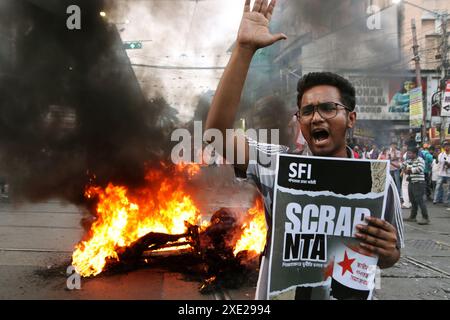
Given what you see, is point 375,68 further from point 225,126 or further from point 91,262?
point 225,126

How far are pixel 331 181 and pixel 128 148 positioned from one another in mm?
5629

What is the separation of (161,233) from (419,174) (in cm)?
655

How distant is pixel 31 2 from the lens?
6.32 metres

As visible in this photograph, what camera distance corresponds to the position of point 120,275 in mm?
4637

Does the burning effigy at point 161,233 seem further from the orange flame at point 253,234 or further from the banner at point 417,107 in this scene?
the banner at point 417,107

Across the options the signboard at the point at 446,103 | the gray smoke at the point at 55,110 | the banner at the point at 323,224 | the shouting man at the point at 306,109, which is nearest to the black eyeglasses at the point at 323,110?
the shouting man at the point at 306,109

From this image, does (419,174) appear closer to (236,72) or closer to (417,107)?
(417,107)

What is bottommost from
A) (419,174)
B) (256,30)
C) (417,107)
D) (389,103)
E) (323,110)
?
(419,174)

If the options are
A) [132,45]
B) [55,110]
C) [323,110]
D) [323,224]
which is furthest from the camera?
[132,45]

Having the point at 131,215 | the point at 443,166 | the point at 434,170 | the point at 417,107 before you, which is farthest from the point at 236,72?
the point at 417,107

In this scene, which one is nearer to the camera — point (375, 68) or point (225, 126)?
point (225, 126)

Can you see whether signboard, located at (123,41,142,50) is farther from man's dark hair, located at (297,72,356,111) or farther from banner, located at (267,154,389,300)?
banner, located at (267,154,389,300)

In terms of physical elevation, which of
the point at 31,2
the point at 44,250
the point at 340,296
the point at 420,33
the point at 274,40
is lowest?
the point at 44,250
